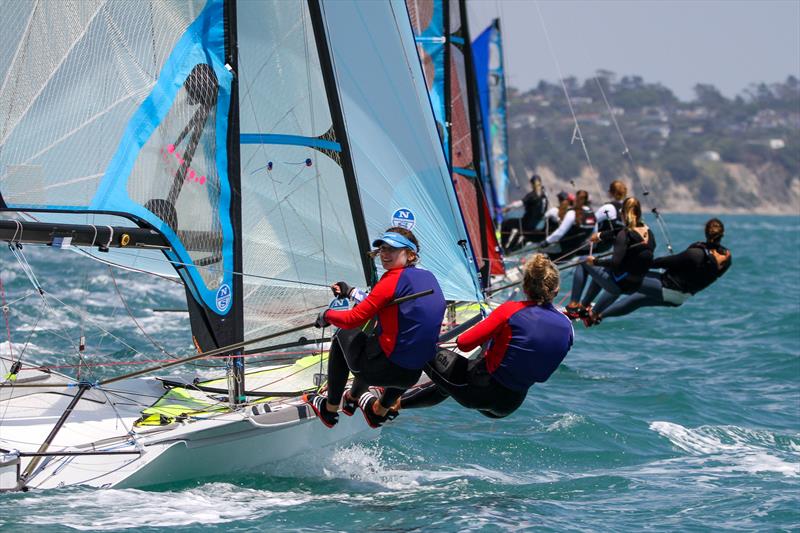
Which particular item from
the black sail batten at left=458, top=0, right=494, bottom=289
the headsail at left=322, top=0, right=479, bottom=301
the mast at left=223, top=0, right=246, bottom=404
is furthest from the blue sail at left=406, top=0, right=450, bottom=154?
the mast at left=223, top=0, right=246, bottom=404

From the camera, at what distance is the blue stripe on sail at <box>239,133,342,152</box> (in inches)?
311

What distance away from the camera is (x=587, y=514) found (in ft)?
22.3

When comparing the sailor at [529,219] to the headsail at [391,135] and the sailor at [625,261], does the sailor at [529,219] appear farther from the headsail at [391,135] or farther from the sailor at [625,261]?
the headsail at [391,135]

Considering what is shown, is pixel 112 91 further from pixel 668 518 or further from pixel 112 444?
pixel 668 518

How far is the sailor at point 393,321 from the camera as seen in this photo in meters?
6.25

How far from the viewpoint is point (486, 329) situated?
20.7 ft

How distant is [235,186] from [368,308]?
174 cm

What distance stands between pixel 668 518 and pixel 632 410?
3.55 meters

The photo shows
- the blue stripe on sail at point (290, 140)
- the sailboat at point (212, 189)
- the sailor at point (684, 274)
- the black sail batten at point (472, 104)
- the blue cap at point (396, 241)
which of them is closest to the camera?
the blue cap at point (396, 241)

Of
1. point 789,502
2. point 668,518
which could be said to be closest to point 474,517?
point 668,518

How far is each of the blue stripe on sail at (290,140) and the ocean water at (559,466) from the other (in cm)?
148

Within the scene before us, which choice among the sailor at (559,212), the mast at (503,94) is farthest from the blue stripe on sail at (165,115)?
the mast at (503,94)

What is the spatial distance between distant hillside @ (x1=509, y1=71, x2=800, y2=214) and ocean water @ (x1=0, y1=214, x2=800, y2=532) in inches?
3246

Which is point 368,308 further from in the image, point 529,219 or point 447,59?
point 529,219
